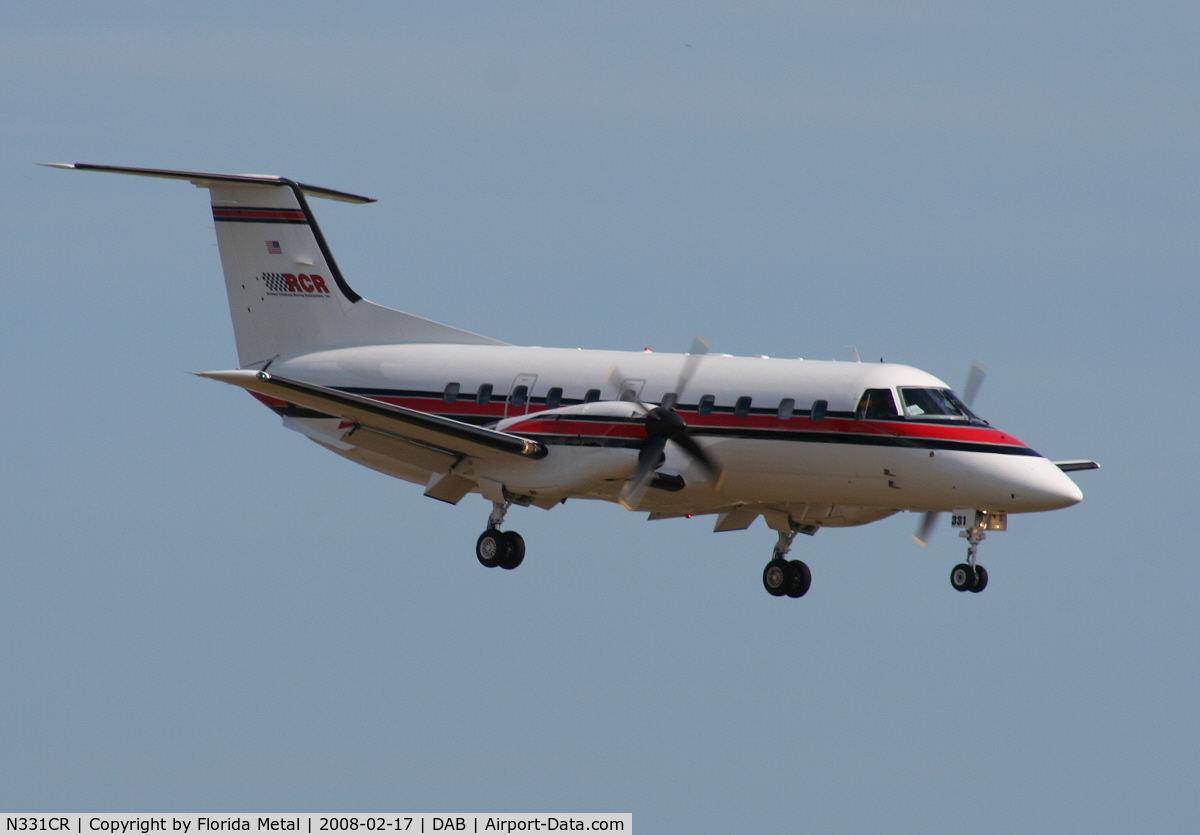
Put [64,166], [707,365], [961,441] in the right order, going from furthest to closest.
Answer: [64,166] → [707,365] → [961,441]

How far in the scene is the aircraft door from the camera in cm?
3216

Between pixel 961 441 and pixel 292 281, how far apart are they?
1408cm

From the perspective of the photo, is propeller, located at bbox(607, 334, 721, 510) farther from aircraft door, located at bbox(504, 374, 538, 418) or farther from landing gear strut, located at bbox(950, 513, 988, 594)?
landing gear strut, located at bbox(950, 513, 988, 594)

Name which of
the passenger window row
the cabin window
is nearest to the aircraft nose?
the cabin window

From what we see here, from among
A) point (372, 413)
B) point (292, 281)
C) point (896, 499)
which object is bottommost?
point (896, 499)

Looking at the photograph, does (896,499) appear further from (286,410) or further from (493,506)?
→ (286,410)

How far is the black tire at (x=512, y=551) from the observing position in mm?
31734

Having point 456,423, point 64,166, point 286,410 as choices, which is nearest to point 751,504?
point 456,423

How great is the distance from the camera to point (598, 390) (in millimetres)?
31609

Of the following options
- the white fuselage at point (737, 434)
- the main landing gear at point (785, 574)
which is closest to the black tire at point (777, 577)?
→ the main landing gear at point (785, 574)

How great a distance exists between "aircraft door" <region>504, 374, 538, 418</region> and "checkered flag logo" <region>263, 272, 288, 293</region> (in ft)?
19.9

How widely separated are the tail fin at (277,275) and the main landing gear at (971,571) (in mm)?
12526

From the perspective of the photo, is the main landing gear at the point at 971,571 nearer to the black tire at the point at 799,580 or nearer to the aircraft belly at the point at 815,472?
the aircraft belly at the point at 815,472

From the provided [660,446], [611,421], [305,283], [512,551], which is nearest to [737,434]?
[660,446]
